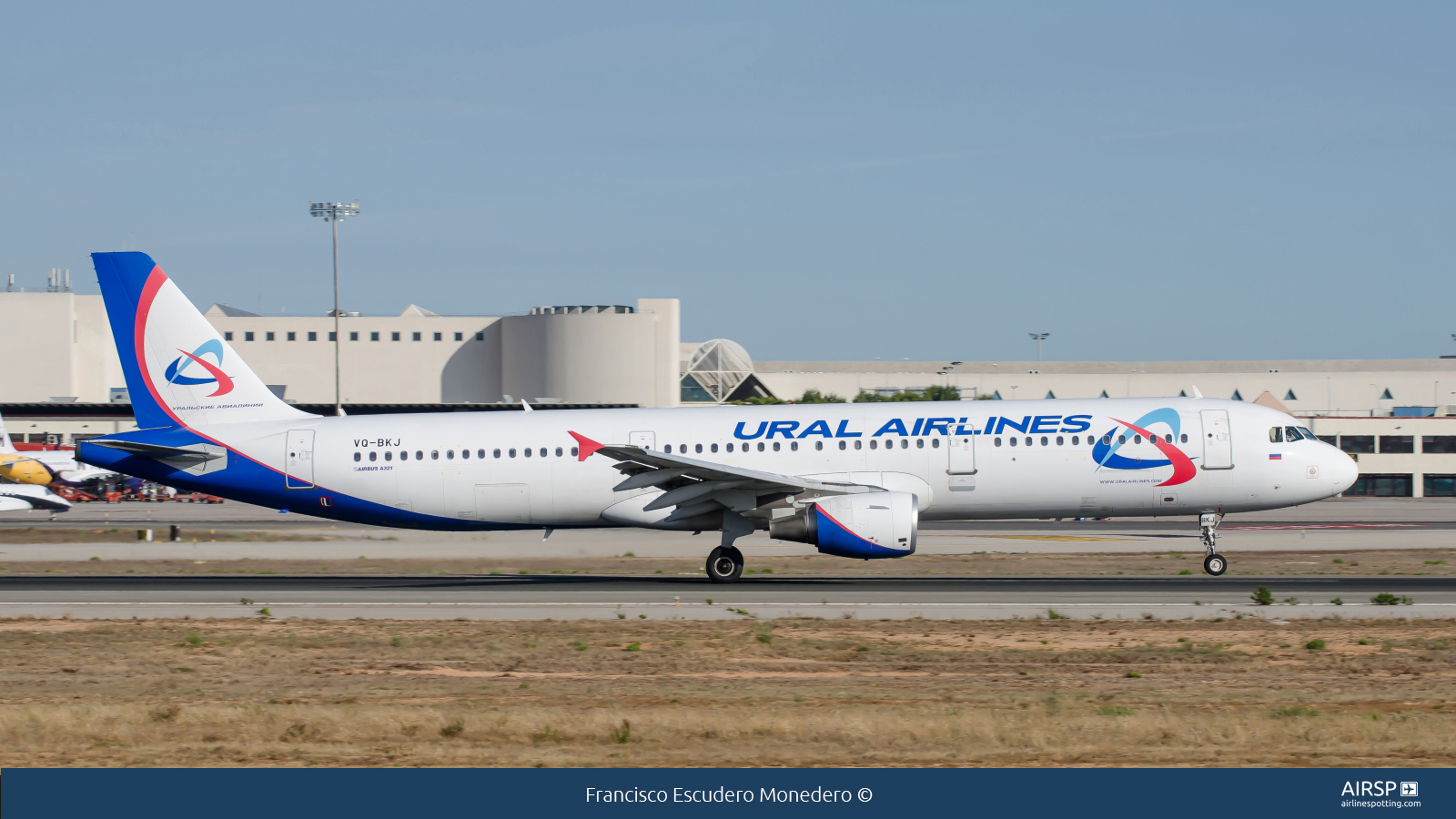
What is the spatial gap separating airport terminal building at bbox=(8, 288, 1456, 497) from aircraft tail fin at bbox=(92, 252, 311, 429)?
70.9m

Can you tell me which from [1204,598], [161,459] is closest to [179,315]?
[161,459]

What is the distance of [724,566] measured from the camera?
2900 centimetres

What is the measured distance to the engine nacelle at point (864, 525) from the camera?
26.7 m

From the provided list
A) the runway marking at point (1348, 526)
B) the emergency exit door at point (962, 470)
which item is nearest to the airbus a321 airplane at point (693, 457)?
the emergency exit door at point (962, 470)

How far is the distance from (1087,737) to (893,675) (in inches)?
170

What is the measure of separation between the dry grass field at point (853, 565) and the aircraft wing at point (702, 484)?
441 centimetres

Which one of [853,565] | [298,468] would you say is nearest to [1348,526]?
[853,565]

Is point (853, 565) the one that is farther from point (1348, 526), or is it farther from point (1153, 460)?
point (1348, 526)

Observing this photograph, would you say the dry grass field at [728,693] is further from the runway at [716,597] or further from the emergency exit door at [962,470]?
the emergency exit door at [962,470]

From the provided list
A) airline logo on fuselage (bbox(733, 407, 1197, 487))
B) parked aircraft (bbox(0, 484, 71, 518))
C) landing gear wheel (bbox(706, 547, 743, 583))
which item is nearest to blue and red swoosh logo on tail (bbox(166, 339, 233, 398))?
landing gear wheel (bbox(706, 547, 743, 583))

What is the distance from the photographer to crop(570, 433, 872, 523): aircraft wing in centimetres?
2695

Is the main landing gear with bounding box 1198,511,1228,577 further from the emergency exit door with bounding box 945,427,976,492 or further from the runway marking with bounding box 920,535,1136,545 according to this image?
the runway marking with bounding box 920,535,1136,545

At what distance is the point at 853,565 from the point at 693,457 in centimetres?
746

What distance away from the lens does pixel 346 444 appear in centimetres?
3005
